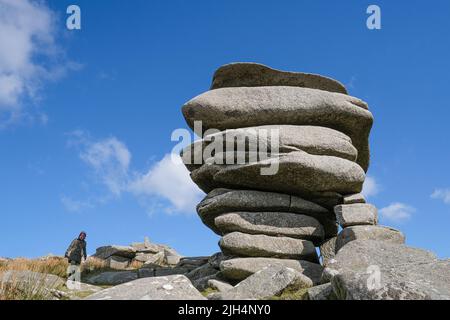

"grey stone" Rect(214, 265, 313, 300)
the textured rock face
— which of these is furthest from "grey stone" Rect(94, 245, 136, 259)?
"grey stone" Rect(214, 265, 313, 300)

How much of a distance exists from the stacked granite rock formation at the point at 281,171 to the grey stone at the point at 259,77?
49 mm

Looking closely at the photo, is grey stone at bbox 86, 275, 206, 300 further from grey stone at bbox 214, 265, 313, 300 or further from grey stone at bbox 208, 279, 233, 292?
grey stone at bbox 208, 279, 233, 292

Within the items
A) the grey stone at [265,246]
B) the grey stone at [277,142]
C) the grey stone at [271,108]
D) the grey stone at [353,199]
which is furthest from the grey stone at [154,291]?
the grey stone at [271,108]

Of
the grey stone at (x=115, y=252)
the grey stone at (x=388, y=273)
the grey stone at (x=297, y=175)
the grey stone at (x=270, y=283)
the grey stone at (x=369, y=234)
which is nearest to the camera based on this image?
the grey stone at (x=388, y=273)

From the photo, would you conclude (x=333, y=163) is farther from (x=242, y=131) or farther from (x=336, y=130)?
(x=242, y=131)

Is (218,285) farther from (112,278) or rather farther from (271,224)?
(112,278)

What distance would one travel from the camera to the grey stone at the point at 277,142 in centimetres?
1938

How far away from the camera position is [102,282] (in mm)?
21734

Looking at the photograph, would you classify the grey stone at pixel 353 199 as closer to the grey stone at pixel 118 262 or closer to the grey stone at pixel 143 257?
the grey stone at pixel 118 262

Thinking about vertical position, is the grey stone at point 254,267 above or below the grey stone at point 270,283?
above

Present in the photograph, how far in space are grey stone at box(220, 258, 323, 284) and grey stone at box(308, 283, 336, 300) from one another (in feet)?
16.8

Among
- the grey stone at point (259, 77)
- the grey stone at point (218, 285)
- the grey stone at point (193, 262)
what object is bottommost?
the grey stone at point (218, 285)
